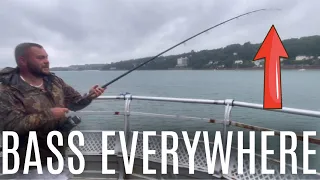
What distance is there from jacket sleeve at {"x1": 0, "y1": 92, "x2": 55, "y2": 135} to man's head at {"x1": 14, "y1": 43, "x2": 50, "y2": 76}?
21cm

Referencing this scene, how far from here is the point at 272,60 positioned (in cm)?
334

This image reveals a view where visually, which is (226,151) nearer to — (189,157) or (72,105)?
(189,157)

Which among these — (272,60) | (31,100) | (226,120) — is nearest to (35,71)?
(31,100)

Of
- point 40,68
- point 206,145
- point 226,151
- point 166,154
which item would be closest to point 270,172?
point 226,151

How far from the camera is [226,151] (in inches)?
111

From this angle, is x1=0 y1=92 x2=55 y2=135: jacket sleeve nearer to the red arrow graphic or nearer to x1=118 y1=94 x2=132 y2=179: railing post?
x1=118 y1=94 x2=132 y2=179: railing post

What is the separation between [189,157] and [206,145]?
0.30 meters

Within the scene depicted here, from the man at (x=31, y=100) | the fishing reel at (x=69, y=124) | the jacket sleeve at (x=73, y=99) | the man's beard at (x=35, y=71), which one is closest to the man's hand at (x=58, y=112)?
the man at (x=31, y=100)

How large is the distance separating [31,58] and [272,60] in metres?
2.54

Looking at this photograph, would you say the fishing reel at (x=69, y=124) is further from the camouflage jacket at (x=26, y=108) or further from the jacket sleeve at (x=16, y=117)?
the jacket sleeve at (x=16, y=117)

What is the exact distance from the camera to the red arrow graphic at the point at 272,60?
10.2ft

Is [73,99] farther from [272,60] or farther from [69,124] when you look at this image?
[272,60]

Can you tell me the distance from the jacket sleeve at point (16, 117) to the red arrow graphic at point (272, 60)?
221 cm

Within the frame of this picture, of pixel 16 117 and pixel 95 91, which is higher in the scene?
pixel 95 91
